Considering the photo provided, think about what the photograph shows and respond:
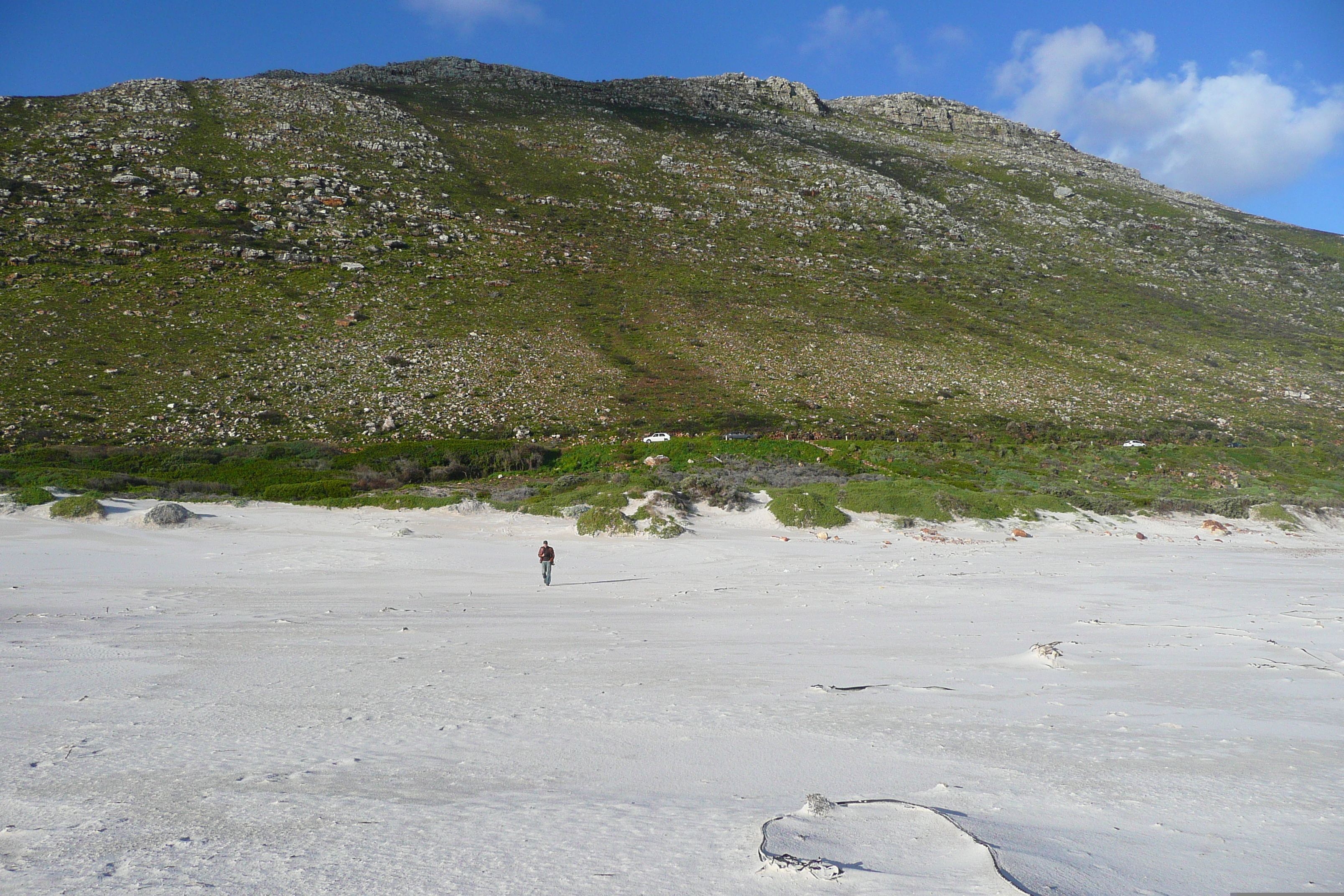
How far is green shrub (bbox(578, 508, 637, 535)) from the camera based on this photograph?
64.8 feet

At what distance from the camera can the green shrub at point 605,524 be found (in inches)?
778

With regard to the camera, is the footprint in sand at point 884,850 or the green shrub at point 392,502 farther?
the green shrub at point 392,502

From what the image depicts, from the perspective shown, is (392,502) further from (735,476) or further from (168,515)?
(735,476)

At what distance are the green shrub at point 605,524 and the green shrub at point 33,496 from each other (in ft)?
47.8

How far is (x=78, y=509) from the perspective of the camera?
18078 mm

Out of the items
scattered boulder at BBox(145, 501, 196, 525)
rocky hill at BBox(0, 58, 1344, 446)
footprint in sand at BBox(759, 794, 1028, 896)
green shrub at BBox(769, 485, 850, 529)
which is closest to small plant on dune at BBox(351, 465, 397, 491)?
scattered boulder at BBox(145, 501, 196, 525)

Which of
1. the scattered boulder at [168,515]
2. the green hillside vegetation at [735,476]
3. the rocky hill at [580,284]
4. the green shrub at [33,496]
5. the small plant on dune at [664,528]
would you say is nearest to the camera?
the scattered boulder at [168,515]

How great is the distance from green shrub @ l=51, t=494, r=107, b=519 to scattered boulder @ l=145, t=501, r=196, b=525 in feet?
3.74

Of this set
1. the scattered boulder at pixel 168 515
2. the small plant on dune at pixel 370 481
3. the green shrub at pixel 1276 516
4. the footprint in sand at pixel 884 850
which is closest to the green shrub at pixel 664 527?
the small plant on dune at pixel 370 481

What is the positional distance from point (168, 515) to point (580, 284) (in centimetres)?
4356

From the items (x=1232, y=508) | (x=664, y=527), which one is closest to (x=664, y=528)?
(x=664, y=527)

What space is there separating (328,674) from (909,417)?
3927 centimetres

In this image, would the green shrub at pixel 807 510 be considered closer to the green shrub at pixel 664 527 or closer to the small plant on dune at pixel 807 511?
the small plant on dune at pixel 807 511

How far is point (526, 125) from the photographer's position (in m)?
89.3
